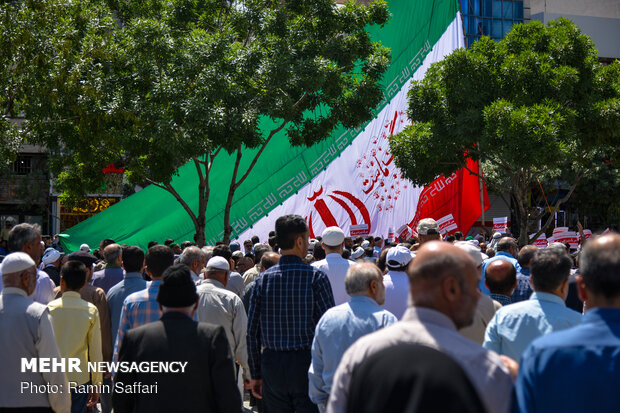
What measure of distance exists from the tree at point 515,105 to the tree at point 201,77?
8.75 feet

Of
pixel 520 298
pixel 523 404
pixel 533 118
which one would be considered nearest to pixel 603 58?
pixel 533 118

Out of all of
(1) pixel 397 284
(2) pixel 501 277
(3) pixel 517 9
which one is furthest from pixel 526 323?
(3) pixel 517 9

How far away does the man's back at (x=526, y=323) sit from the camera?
14.5ft

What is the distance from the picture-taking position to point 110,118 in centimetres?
1596

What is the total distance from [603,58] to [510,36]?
3659 centimetres

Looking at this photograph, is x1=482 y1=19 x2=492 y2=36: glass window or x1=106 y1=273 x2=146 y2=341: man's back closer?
x1=106 y1=273 x2=146 y2=341: man's back

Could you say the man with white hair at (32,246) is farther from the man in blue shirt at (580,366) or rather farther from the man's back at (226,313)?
the man in blue shirt at (580,366)

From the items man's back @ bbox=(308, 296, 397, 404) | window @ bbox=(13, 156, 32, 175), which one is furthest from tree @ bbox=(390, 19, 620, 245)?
window @ bbox=(13, 156, 32, 175)

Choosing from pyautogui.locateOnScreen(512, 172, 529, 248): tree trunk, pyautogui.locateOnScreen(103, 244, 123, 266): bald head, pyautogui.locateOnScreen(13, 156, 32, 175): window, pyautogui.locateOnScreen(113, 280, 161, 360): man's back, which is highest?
pyautogui.locateOnScreen(13, 156, 32, 175): window

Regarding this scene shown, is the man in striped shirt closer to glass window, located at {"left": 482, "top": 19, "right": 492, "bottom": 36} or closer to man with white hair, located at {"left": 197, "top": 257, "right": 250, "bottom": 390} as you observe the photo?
man with white hair, located at {"left": 197, "top": 257, "right": 250, "bottom": 390}

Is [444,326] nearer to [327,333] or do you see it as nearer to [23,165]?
[327,333]

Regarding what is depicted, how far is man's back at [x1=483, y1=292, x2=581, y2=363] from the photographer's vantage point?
4434mm

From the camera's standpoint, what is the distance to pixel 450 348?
2.54 metres

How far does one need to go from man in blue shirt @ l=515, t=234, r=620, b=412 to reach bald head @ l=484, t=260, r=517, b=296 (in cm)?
322
